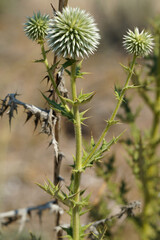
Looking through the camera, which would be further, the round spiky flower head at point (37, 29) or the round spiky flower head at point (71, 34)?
the round spiky flower head at point (37, 29)

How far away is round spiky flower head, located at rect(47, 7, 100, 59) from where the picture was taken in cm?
149

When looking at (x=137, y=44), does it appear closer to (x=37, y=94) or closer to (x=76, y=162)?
(x=76, y=162)

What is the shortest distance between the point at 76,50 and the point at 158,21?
1705 mm

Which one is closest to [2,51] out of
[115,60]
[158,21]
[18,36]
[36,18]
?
[18,36]

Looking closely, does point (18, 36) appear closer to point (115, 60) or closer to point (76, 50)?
point (115, 60)

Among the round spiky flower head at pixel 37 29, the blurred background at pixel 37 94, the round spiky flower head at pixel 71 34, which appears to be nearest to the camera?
the round spiky flower head at pixel 71 34

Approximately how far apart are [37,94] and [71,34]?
634 centimetres

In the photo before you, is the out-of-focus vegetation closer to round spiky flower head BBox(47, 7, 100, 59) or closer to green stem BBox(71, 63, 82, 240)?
green stem BBox(71, 63, 82, 240)

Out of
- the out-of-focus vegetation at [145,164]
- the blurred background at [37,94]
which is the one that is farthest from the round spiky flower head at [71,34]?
the blurred background at [37,94]

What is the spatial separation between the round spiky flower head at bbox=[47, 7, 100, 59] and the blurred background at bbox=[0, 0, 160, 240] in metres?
1.67

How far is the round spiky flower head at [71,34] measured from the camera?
149cm

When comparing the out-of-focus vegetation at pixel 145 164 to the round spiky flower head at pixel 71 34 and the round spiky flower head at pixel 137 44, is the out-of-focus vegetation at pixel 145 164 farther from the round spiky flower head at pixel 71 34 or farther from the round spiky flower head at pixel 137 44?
the round spiky flower head at pixel 71 34

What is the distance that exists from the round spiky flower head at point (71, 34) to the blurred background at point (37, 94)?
5.48 ft

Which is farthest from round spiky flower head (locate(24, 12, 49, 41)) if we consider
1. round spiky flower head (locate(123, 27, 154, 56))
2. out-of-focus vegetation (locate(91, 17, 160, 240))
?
out-of-focus vegetation (locate(91, 17, 160, 240))
